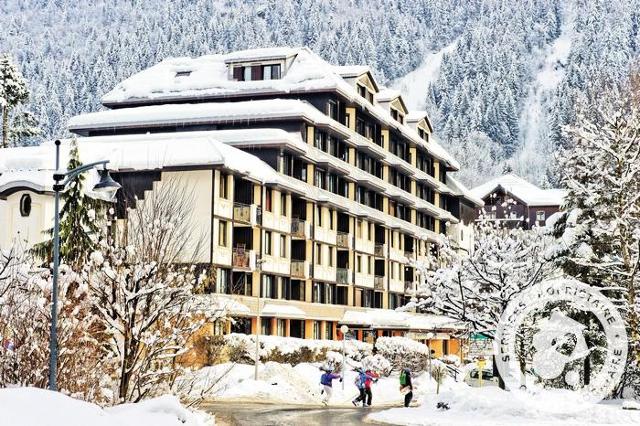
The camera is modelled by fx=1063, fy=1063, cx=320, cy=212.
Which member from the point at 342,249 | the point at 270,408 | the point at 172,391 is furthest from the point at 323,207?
the point at 172,391

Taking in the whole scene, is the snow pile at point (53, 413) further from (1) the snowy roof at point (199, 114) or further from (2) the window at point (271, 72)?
(2) the window at point (271, 72)

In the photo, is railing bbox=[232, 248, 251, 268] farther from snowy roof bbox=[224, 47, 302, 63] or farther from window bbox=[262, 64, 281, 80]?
snowy roof bbox=[224, 47, 302, 63]

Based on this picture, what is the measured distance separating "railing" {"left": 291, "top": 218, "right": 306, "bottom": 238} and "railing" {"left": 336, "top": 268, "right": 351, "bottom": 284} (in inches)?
283

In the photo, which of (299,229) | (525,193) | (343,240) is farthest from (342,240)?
(525,193)

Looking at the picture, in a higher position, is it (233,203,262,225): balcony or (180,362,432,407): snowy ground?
(233,203,262,225): balcony

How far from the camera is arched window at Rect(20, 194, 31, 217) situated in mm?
56812

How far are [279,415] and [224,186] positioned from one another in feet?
82.8

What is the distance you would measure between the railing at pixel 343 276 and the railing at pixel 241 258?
1482 cm

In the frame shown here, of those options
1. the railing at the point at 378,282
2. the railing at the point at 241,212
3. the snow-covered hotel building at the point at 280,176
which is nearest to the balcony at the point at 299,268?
the snow-covered hotel building at the point at 280,176

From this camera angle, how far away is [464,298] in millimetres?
38562

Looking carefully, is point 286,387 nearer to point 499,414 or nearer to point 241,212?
point 499,414

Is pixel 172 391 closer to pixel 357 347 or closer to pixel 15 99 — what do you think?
pixel 357 347

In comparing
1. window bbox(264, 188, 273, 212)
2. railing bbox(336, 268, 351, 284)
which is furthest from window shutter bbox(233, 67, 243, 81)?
window bbox(264, 188, 273, 212)

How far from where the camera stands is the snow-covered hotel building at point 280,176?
187ft
